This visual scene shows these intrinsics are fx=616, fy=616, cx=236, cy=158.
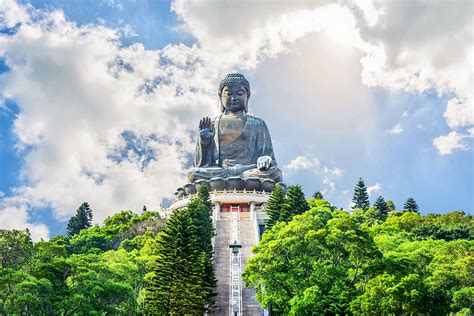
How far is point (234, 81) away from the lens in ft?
156

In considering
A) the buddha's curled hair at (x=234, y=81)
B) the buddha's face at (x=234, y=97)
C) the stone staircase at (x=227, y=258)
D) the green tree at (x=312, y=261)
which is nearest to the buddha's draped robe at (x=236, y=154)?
the buddha's face at (x=234, y=97)

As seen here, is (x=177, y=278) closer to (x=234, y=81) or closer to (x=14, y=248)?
(x=14, y=248)

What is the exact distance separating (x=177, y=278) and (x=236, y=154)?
23523 mm

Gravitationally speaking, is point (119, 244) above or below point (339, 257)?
above

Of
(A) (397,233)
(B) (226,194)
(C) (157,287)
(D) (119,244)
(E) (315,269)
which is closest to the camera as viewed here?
(E) (315,269)

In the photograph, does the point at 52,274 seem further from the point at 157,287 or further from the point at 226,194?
the point at 226,194

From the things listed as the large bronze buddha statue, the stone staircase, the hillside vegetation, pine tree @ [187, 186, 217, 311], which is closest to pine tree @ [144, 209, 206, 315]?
the hillside vegetation

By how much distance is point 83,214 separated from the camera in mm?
47344

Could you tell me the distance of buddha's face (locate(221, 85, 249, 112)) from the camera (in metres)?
47.0

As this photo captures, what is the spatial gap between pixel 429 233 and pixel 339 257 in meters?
10.6

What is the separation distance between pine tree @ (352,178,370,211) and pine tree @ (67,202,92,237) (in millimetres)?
20216

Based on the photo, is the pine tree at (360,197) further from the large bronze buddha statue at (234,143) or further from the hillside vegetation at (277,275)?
the hillside vegetation at (277,275)

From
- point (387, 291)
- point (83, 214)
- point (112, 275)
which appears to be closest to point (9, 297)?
point (112, 275)

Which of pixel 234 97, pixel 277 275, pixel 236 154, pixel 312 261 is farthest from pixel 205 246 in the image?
pixel 234 97
